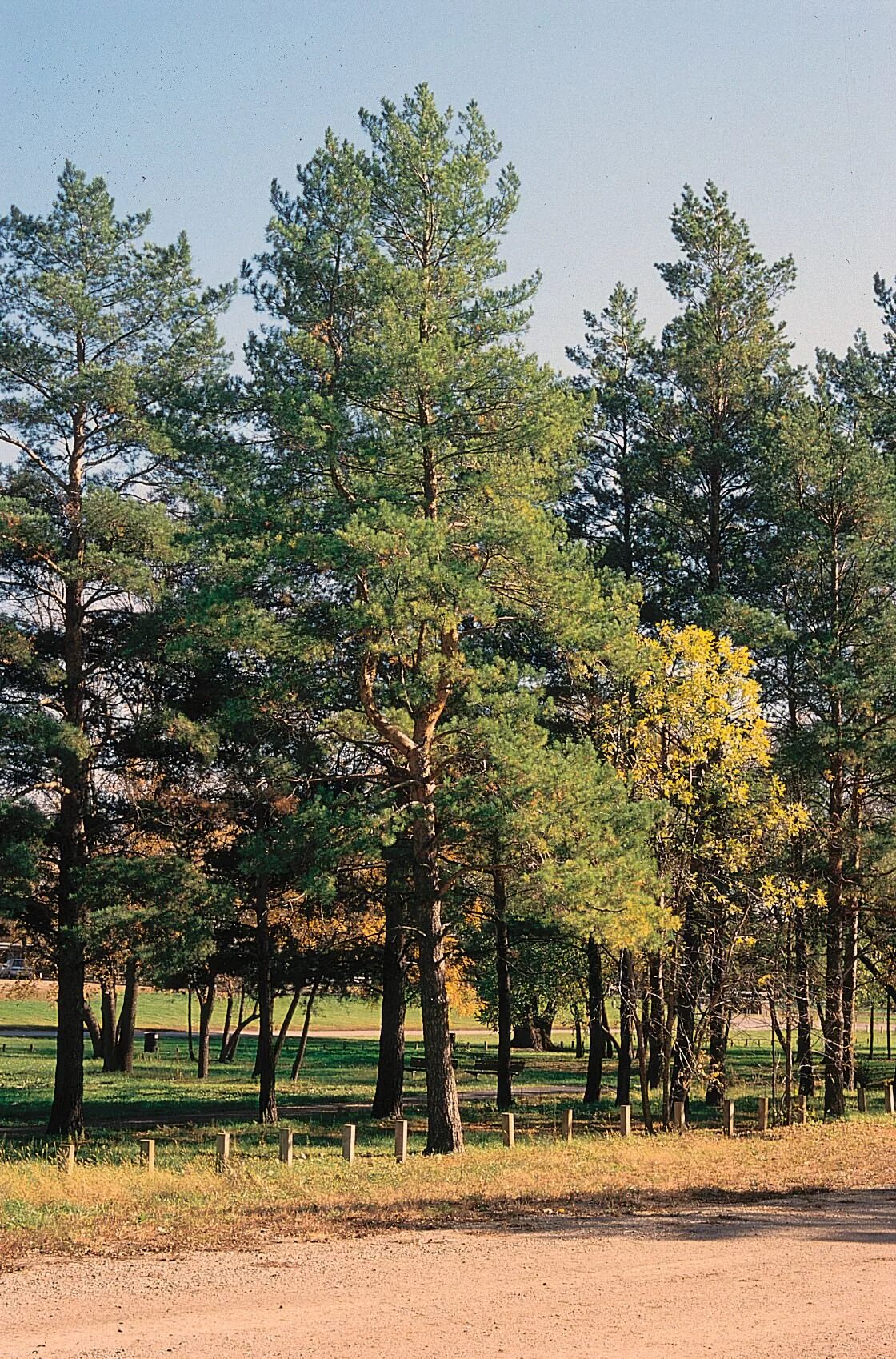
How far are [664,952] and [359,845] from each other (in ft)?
20.2

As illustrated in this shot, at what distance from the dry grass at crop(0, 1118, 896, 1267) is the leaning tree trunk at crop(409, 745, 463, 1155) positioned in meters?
0.69

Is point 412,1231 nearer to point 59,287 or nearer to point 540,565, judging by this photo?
point 540,565

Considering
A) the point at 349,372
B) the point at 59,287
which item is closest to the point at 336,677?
the point at 349,372

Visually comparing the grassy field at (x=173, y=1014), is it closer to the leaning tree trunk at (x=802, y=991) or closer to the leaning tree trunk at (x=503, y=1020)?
the leaning tree trunk at (x=503, y=1020)

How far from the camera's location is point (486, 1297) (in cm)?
1096

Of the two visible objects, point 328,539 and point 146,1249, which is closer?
point 146,1249

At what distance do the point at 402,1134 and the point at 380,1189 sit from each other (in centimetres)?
291

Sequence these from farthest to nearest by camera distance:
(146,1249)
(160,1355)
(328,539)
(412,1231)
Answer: (328,539) < (412,1231) < (146,1249) < (160,1355)

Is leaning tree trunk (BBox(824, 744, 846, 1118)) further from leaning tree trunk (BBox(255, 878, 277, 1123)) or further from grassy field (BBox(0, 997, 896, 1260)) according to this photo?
leaning tree trunk (BBox(255, 878, 277, 1123))

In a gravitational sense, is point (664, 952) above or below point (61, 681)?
below

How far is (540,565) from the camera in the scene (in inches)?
833

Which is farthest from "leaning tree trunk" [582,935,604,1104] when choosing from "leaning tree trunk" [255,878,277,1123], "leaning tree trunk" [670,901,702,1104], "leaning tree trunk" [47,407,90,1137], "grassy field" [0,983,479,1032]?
"grassy field" [0,983,479,1032]

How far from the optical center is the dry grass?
1407 centimetres

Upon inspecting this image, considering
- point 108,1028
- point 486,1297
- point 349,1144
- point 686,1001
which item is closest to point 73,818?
point 349,1144
